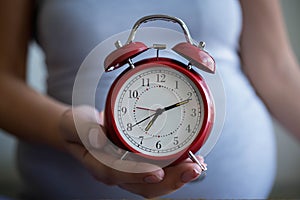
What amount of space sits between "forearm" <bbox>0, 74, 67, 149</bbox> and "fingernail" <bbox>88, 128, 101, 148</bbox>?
0.08 m

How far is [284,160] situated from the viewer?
65cm

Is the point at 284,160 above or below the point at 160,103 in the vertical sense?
below

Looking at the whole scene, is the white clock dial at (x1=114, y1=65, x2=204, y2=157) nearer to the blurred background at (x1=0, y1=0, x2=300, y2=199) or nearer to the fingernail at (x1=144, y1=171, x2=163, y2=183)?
the fingernail at (x1=144, y1=171, x2=163, y2=183)

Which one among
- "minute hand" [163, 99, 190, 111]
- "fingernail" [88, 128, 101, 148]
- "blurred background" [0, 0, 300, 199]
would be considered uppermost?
"minute hand" [163, 99, 190, 111]

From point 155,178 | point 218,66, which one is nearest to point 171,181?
point 155,178

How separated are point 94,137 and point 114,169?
4cm

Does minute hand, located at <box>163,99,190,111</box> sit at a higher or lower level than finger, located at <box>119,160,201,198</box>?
higher

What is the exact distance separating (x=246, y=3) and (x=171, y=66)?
7.2 inches

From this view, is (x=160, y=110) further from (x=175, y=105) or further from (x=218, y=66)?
(x=218, y=66)

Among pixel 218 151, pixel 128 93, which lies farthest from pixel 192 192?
pixel 128 93

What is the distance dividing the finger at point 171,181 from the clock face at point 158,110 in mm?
16

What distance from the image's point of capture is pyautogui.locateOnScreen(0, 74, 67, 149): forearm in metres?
0.56

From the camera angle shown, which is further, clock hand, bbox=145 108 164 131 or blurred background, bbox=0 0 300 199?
blurred background, bbox=0 0 300 199

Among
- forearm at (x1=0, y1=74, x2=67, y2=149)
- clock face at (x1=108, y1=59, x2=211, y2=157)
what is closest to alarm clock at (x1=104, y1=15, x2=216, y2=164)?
clock face at (x1=108, y1=59, x2=211, y2=157)
